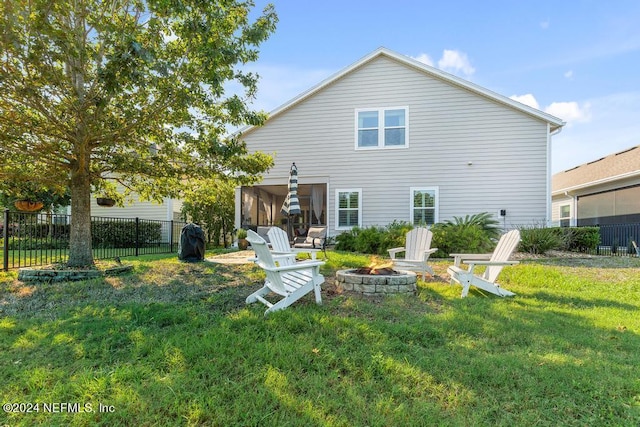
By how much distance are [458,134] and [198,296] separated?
34.1 ft

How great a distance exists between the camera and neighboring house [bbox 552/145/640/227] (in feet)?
43.1

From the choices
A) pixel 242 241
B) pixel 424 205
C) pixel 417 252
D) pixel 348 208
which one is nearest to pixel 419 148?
pixel 424 205

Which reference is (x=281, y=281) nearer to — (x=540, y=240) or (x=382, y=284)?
(x=382, y=284)

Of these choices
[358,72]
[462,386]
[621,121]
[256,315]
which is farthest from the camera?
[621,121]

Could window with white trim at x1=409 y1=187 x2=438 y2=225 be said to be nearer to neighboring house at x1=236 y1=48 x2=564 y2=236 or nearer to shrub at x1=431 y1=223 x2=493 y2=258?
neighboring house at x1=236 y1=48 x2=564 y2=236

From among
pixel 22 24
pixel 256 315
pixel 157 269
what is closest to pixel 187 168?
pixel 157 269

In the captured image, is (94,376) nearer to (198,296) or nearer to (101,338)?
(101,338)

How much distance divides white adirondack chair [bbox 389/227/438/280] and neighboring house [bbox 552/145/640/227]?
11.1 m

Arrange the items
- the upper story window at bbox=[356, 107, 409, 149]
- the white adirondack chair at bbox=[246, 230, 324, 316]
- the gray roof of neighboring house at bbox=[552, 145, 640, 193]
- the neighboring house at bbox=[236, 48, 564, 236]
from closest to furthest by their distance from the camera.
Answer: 1. the white adirondack chair at bbox=[246, 230, 324, 316]
2. the neighboring house at bbox=[236, 48, 564, 236]
3. the upper story window at bbox=[356, 107, 409, 149]
4. the gray roof of neighboring house at bbox=[552, 145, 640, 193]

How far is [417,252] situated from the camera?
6703 millimetres

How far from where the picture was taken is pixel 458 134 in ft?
38.2

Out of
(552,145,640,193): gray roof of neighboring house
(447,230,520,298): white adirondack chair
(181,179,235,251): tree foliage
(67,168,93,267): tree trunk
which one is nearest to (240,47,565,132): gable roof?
(181,179,235,251): tree foliage

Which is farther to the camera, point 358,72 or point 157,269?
point 358,72

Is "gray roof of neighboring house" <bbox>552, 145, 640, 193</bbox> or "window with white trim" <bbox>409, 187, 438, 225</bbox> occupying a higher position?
"gray roof of neighboring house" <bbox>552, 145, 640, 193</bbox>
